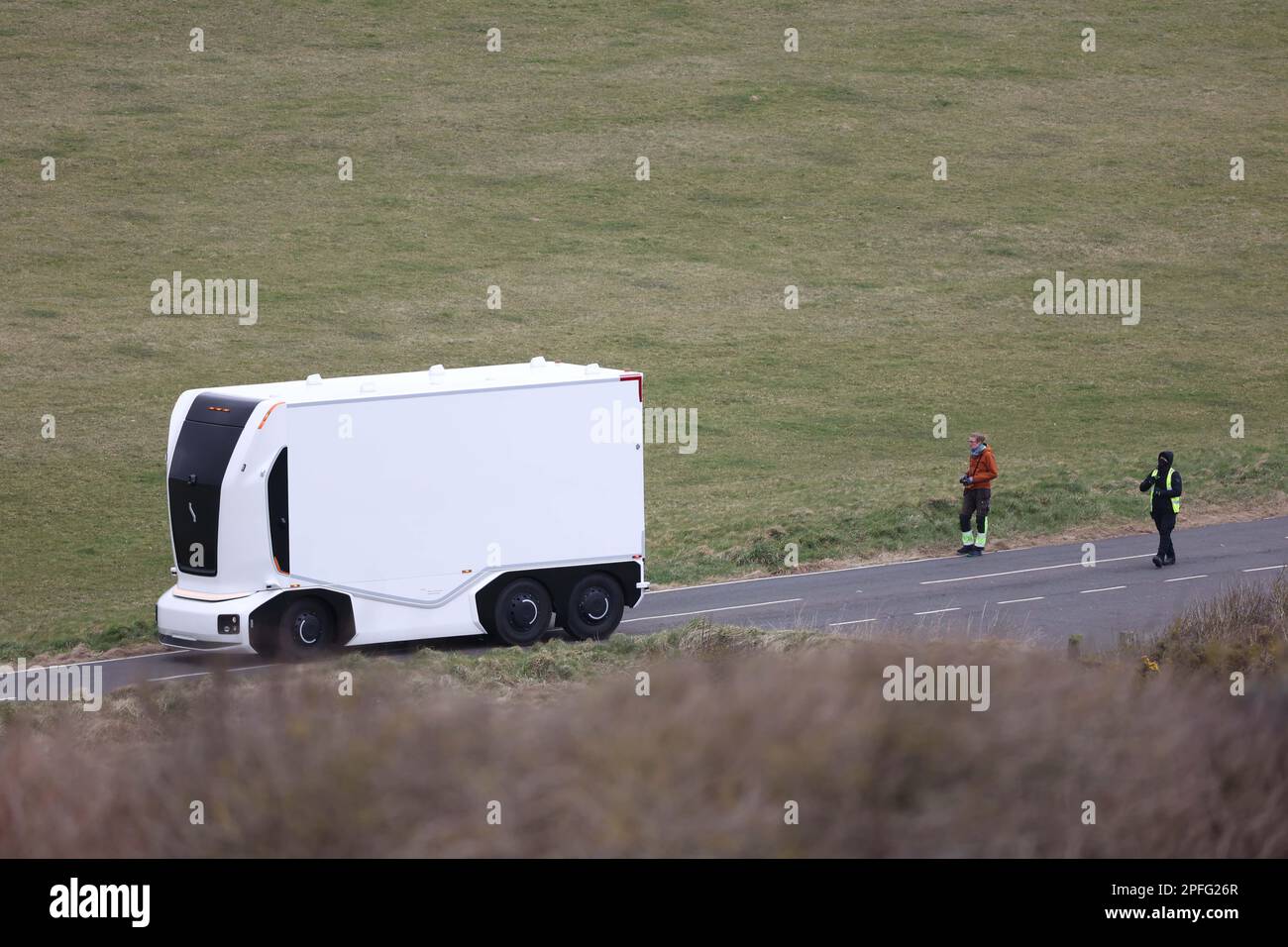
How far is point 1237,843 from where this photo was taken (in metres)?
9.17

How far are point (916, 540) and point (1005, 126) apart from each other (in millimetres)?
41101

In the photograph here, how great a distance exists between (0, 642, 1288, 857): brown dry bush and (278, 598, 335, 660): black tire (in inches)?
298

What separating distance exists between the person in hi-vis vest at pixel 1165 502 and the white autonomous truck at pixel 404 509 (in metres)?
8.79

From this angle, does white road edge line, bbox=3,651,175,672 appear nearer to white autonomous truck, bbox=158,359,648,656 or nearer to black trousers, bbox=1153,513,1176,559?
white autonomous truck, bbox=158,359,648,656

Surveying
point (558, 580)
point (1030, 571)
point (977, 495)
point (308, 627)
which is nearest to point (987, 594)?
point (1030, 571)

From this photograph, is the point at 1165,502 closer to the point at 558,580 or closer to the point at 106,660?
the point at 558,580

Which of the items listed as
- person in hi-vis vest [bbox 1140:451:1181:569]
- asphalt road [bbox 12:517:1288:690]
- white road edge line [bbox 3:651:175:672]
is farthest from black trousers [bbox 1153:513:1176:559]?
white road edge line [bbox 3:651:175:672]

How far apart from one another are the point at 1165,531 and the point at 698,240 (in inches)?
1208

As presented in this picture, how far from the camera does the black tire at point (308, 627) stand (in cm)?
1739

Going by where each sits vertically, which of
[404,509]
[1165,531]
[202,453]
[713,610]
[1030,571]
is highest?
[202,453]

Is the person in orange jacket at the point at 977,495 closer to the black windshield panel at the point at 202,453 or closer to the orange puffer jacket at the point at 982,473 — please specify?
the orange puffer jacket at the point at 982,473

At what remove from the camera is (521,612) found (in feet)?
61.2
